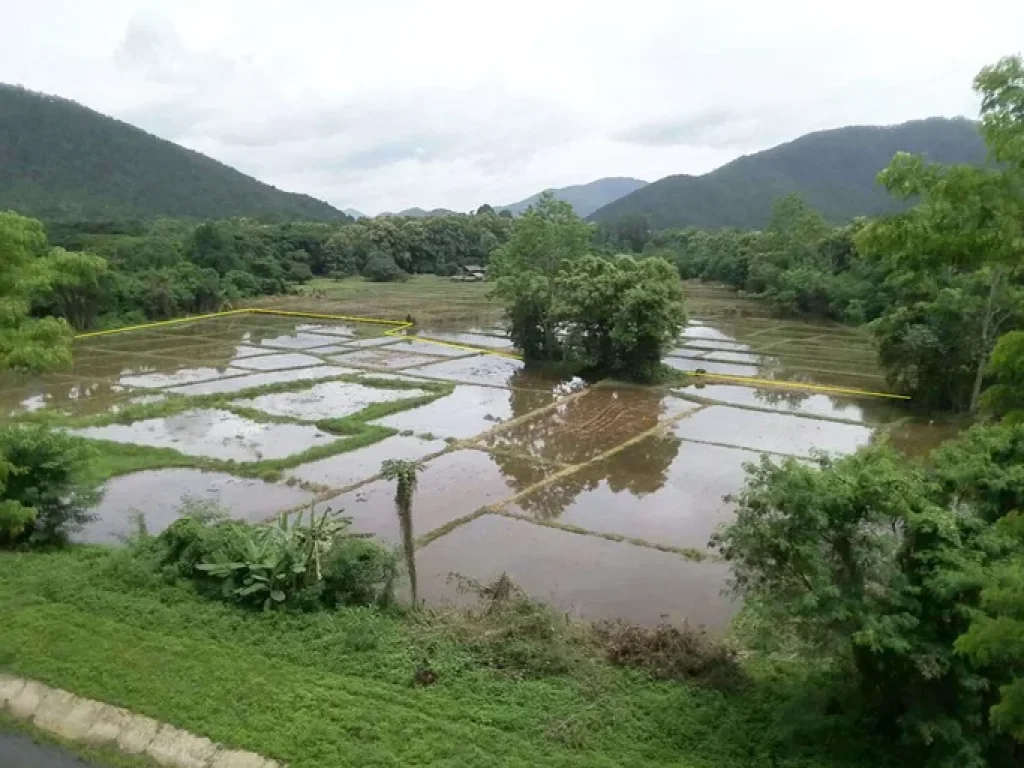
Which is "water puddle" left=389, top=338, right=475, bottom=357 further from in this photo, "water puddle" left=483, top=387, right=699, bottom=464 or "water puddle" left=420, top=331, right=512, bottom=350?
"water puddle" left=483, top=387, right=699, bottom=464

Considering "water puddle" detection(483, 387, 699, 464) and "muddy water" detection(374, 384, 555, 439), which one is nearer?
"water puddle" detection(483, 387, 699, 464)

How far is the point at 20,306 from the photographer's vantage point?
30.8ft

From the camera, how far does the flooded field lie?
11.2 metres

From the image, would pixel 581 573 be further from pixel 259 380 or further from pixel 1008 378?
pixel 259 380

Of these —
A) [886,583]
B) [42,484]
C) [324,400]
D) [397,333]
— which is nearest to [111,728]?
[42,484]

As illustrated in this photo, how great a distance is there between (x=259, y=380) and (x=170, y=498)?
10195 mm

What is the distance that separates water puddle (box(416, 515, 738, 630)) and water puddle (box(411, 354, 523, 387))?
11.2m

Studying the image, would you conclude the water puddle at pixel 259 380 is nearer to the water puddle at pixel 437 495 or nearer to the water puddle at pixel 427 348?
the water puddle at pixel 427 348

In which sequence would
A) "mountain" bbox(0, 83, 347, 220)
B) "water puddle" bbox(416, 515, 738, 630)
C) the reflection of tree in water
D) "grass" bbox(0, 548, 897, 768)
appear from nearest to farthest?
"grass" bbox(0, 548, 897, 768)
"water puddle" bbox(416, 515, 738, 630)
the reflection of tree in water
"mountain" bbox(0, 83, 347, 220)

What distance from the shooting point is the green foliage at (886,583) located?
5664 mm

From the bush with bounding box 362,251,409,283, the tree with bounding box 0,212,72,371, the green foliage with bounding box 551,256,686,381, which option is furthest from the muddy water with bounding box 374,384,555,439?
the bush with bounding box 362,251,409,283

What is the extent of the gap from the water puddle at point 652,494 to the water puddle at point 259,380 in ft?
36.4

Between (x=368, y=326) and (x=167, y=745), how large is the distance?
2908 centimetres

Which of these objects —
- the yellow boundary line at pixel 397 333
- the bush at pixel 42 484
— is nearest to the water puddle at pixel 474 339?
the yellow boundary line at pixel 397 333
